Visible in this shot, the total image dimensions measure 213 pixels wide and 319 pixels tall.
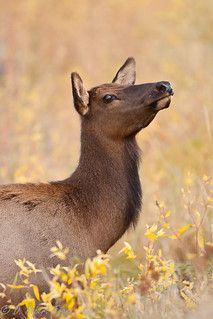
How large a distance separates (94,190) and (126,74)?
1578 millimetres

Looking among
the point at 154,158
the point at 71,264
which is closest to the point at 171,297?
the point at 71,264

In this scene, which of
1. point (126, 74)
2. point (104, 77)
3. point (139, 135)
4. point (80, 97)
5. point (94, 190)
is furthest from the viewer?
point (104, 77)

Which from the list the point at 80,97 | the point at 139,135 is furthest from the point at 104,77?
the point at 80,97

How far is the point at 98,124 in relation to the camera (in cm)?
848

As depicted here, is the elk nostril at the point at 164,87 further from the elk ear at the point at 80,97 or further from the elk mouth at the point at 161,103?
the elk ear at the point at 80,97

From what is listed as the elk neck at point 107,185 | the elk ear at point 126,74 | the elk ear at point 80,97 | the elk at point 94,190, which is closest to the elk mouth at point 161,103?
the elk at point 94,190

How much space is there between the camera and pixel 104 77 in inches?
801

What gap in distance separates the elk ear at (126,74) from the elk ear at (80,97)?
0.83m

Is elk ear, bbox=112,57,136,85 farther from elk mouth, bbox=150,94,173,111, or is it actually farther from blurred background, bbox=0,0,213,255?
blurred background, bbox=0,0,213,255

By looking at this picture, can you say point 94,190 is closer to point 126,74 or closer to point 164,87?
point 164,87

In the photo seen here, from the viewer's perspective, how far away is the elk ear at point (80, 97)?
27.5 ft

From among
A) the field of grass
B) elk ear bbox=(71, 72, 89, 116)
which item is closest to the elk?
elk ear bbox=(71, 72, 89, 116)

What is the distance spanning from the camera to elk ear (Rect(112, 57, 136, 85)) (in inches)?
366

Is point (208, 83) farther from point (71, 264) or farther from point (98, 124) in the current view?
point (71, 264)
